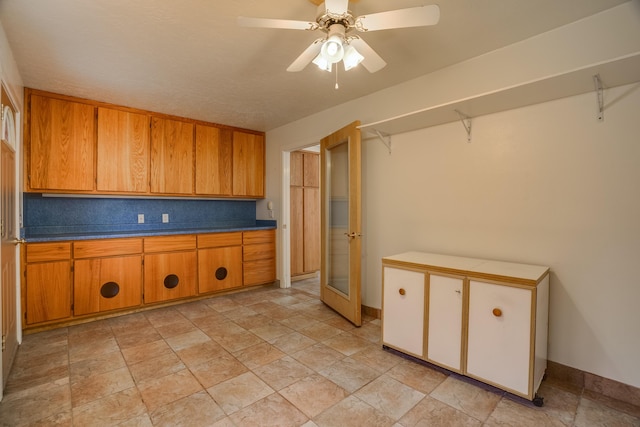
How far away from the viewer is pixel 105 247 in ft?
10.6

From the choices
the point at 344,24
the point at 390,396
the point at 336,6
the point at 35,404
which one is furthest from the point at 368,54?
the point at 35,404

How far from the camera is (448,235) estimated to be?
2619mm

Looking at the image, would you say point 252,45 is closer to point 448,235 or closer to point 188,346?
point 448,235

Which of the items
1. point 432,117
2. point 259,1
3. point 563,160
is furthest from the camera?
point 432,117

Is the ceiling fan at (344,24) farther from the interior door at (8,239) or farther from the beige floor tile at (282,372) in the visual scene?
the beige floor tile at (282,372)

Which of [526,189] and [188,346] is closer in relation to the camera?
[526,189]

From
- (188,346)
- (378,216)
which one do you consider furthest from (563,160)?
(188,346)

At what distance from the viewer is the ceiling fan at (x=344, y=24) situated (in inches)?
58.9

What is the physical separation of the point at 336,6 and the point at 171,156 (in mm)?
3099

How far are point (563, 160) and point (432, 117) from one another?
0.95 m

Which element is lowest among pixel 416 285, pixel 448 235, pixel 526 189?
pixel 416 285

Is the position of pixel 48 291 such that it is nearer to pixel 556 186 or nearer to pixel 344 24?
pixel 344 24

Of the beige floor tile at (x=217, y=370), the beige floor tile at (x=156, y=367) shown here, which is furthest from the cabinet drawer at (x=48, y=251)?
the beige floor tile at (x=217, y=370)

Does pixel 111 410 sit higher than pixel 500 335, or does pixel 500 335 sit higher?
pixel 500 335
